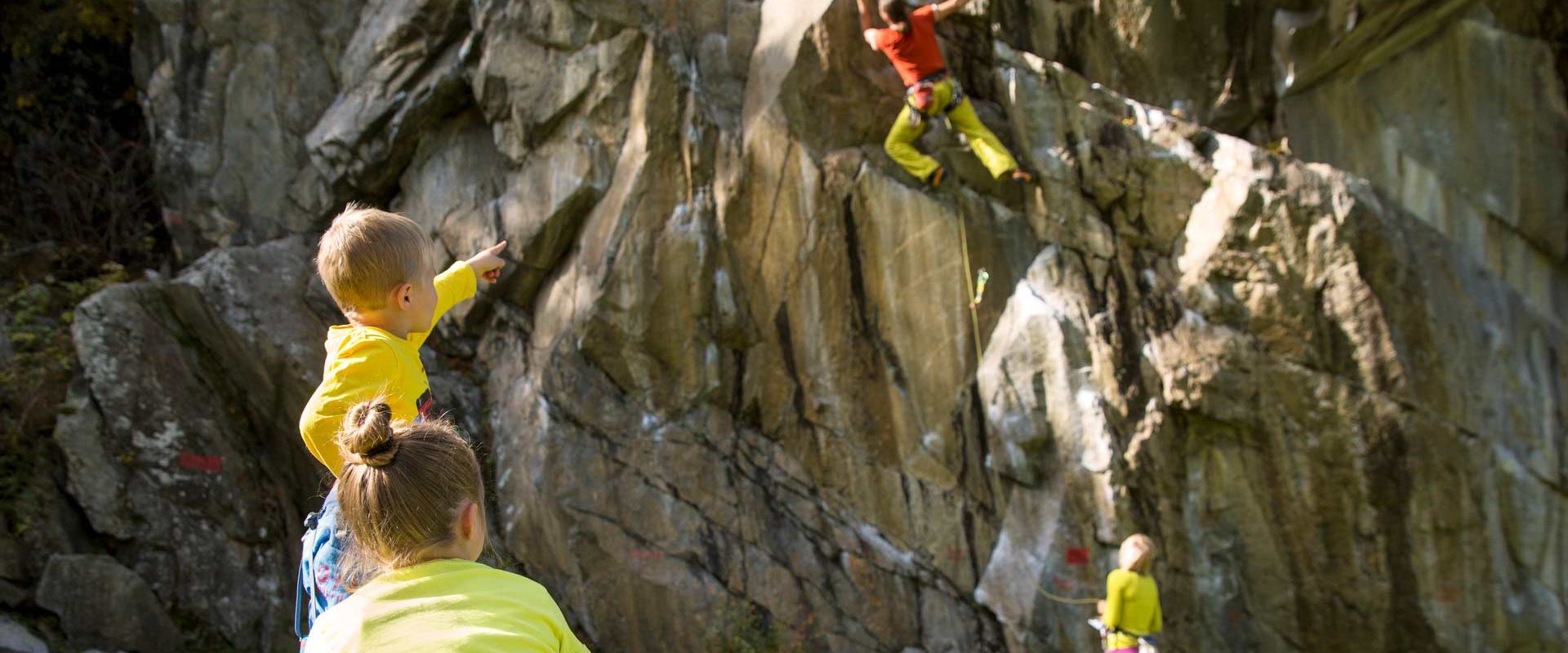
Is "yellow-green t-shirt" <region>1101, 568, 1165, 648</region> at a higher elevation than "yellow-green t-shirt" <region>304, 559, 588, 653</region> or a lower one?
lower

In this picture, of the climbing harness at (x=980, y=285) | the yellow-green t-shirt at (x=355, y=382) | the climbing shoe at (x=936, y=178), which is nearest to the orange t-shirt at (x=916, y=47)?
the climbing shoe at (x=936, y=178)

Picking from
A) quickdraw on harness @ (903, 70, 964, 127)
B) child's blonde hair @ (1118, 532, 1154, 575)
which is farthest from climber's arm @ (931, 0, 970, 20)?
child's blonde hair @ (1118, 532, 1154, 575)

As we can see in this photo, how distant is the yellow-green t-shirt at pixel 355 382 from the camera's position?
93.3 inches

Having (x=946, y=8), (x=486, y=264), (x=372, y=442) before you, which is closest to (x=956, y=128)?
(x=946, y=8)

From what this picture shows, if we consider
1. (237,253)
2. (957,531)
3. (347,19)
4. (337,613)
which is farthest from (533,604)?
(347,19)

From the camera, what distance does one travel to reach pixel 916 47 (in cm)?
682

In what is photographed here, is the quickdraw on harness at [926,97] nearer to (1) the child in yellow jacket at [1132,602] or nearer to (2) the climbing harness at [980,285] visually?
(2) the climbing harness at [980,285]

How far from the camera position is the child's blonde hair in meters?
5.95

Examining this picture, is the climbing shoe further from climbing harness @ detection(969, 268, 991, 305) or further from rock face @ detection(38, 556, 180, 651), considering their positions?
rock face @ detection(38, 556, 180, 651)

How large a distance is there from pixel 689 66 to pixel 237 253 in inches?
141

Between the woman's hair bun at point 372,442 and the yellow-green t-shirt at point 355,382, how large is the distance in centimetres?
56

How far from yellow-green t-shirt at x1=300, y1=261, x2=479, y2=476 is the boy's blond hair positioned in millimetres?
81

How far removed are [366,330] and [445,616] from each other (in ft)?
3.57

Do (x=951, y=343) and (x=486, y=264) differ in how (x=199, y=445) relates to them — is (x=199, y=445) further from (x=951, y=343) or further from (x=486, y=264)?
(x=486, y=264)
